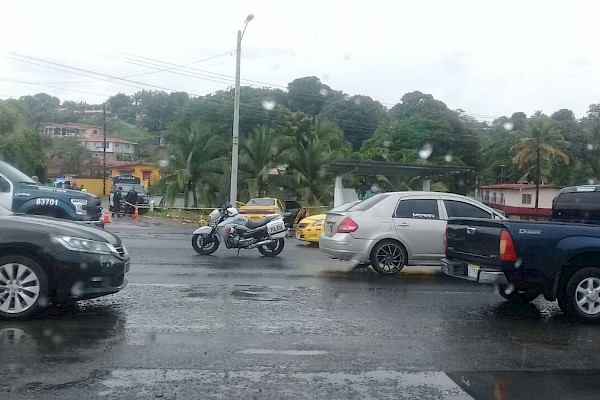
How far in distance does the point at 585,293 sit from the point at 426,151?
145 feet

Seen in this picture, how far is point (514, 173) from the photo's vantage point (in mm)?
52031

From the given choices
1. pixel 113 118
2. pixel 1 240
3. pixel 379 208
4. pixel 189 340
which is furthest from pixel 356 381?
pixel 113 118

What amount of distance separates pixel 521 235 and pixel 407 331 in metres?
2.06

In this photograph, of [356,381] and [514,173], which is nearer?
[356,381]

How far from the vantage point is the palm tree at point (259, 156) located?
3475 centimetres

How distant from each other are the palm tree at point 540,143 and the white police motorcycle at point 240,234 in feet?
109

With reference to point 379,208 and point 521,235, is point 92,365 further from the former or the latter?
point 379,208

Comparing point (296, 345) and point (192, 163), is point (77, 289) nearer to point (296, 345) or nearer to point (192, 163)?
point (296, 345)

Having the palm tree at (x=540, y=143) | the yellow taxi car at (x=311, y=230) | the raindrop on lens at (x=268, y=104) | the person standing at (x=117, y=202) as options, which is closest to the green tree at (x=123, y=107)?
the raindrop on lens at (x=268, y=104)

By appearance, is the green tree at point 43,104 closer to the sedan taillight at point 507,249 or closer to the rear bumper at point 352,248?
the rear bumper at point 352,248

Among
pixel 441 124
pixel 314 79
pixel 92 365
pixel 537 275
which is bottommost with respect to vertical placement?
pixel 92 365

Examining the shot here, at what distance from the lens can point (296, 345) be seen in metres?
6.92

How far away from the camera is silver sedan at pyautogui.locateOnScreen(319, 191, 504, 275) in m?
12.2

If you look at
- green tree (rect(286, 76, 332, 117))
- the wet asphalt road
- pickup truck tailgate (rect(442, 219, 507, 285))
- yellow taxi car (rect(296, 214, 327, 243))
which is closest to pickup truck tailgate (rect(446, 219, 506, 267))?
pickup truck tailgate (rect(442, 219, 507, 285))
